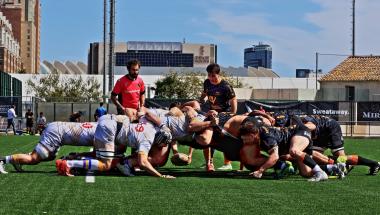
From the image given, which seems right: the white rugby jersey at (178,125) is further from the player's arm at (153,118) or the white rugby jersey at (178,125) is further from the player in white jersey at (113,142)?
the player in white jersey at (113,142)

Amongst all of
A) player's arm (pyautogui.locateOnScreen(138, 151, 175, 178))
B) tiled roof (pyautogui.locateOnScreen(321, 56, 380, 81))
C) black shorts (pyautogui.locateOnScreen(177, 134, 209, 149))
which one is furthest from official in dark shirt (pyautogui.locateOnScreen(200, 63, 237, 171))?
tiled roof (pyautogui.locateOnScreen(321, 56, 380, 81))

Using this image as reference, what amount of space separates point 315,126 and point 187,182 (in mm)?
3071

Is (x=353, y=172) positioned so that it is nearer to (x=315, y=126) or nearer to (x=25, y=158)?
(x=315, y=126)

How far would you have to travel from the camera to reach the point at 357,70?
239 ft

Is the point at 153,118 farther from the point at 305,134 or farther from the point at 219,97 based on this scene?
the point at 305,134

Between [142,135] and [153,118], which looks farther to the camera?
[153,118]

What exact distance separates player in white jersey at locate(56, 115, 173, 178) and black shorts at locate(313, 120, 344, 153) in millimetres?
2962

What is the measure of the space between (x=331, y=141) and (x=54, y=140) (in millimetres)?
4668

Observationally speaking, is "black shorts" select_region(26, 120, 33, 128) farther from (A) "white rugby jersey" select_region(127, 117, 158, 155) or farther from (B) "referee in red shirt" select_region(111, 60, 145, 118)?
(A) "white rugby jersey" select_region(127, 117, 158, 155)

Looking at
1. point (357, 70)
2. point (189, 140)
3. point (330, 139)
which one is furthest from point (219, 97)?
point (357, 70)

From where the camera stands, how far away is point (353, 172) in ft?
45.4

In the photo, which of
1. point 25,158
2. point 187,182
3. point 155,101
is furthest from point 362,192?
point 155,101

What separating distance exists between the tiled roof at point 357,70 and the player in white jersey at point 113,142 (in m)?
60.0

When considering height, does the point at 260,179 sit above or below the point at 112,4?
below
